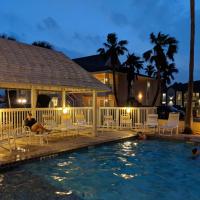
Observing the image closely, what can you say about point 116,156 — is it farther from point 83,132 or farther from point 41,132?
point 83,132

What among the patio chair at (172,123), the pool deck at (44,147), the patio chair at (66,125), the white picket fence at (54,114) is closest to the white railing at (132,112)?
the white picket fence at (54,114)

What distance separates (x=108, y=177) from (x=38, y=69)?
18.9 ft

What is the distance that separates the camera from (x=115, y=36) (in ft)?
94.3

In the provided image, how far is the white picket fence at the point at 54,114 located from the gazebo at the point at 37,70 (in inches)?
26.2

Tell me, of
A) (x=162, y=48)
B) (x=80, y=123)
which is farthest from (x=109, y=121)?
(x=162, y=48)

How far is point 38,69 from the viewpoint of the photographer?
11.0m

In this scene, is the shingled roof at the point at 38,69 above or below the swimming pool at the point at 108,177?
above

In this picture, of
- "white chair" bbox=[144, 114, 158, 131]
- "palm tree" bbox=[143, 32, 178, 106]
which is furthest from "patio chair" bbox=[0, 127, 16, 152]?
"palm tree" bbox=[143, 32, 178, 106]

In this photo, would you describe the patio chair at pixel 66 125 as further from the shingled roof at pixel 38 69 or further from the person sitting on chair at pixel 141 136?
the person sitting on chair at pixel 141 136

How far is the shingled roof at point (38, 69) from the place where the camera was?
9770 millimetres

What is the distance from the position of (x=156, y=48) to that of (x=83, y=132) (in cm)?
1895

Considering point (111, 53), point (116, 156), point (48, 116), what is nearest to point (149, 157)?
point (116, 156)

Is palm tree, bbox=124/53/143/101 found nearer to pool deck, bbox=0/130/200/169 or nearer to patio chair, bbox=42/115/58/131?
pool deck, bbox=0/130/200/169

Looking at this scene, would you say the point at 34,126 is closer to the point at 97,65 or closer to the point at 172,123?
the point at 172,123
